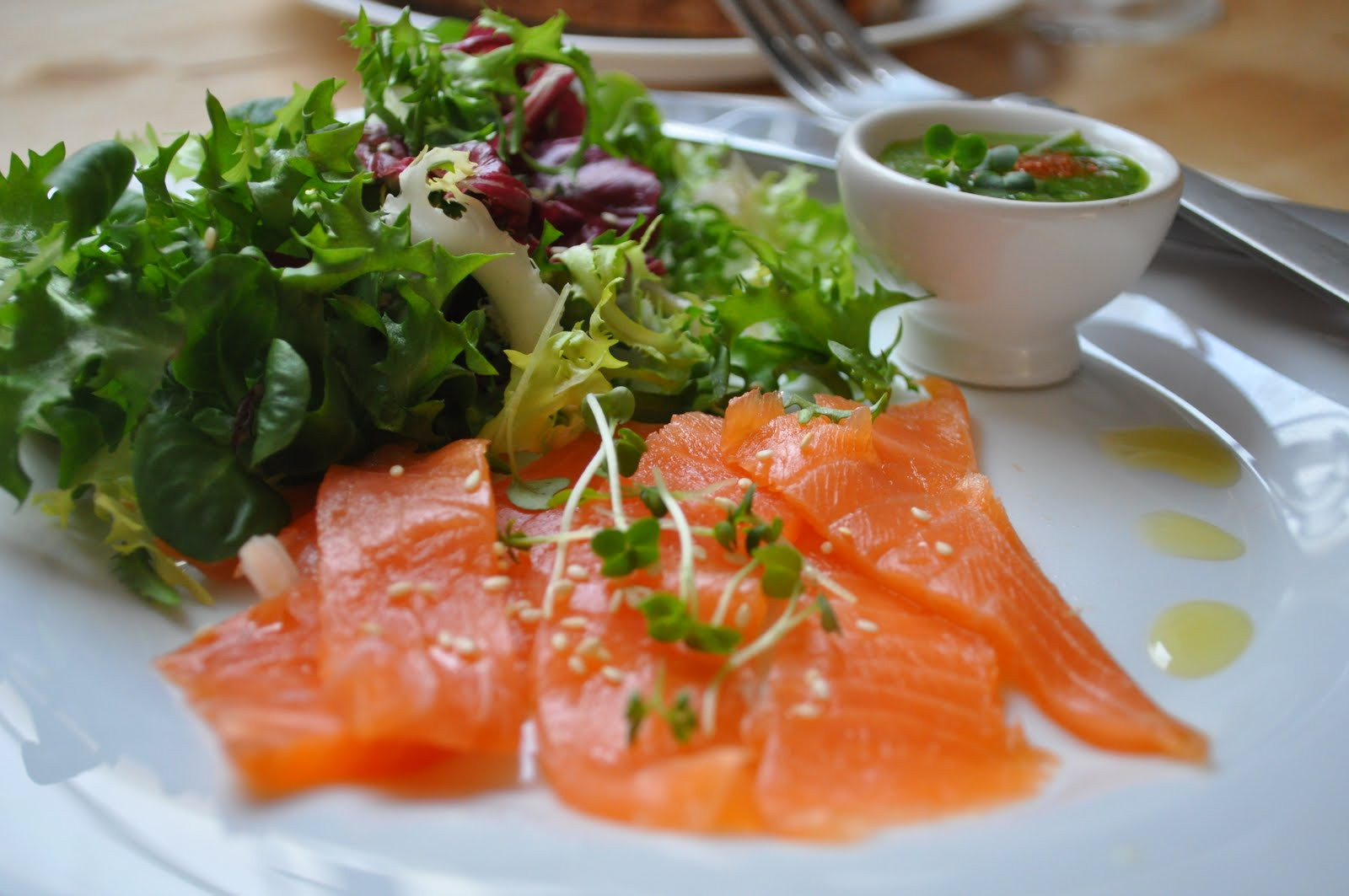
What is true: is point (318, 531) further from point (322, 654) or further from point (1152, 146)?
point (1152, 146)

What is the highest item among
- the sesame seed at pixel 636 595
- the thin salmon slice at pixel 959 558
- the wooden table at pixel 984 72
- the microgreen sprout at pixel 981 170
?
the microgreen sprout at pixel 981 170

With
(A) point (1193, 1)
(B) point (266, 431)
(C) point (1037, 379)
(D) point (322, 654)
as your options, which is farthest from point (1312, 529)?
(A) point (1193, 1)

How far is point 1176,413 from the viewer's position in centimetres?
214

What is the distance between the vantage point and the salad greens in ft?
5.25

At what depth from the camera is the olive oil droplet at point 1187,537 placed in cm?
174

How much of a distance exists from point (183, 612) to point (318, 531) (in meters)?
0.21

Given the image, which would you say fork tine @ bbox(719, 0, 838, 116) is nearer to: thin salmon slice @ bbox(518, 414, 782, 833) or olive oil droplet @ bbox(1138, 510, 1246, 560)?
olive oil droplet @ bbox(1138, 510, 1246, 560)

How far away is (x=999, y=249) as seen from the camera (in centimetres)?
212

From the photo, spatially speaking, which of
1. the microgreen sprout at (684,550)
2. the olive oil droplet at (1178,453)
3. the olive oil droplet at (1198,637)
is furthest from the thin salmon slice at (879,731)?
the olive oil droplet at (1178,453)

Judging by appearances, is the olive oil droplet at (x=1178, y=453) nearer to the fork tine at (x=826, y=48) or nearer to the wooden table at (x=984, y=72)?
the wooden table at (x=984, y=72)

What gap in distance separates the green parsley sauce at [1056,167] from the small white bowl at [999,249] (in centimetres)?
3

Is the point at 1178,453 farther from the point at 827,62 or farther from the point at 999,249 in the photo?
the point at 827,62

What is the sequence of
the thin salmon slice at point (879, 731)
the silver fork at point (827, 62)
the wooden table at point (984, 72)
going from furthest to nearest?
the wooden table at point (984, 72)
the silver fork at point (827, 62)
the thin salmon slice at point (879, 731)

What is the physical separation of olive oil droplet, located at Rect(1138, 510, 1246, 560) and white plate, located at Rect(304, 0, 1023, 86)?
233 centimetres
